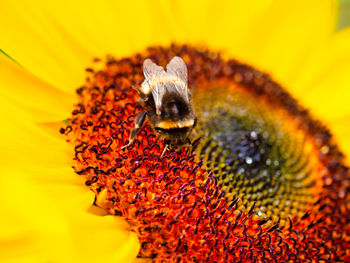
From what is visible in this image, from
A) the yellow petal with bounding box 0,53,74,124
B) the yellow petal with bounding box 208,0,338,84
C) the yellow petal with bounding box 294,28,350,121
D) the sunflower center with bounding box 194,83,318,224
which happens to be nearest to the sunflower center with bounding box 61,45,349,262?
the sunflower center with bounding box 194,83,318,224

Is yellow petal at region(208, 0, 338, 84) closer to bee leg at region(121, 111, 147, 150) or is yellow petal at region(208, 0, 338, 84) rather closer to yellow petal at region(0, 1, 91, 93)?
yellow petal at region(0, 1, 91, 93)

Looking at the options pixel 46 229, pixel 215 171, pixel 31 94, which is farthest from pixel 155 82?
pixel 46 229

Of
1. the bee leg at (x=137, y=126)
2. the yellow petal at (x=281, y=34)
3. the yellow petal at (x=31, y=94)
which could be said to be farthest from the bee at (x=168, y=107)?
the yellow petal at (x=281, y=34)

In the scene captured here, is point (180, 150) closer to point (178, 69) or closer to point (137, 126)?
point (137, 126)

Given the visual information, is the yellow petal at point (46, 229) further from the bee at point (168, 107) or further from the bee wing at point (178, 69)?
the bee wing at point (178, 69)

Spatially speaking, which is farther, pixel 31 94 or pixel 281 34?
pixel 281 34
